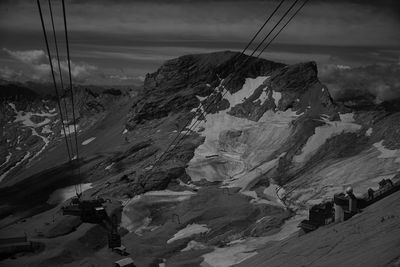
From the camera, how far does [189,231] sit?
8462cm

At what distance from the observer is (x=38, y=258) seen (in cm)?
6544

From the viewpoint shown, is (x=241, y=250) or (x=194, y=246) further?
(x=194, y=246)

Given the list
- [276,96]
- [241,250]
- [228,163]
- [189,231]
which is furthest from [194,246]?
[276,96]

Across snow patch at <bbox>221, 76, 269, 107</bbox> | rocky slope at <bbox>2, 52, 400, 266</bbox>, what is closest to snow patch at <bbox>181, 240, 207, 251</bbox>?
rocky slope at <bbox>2, 52, 400, 266</bbox>

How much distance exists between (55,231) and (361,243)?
81884mm

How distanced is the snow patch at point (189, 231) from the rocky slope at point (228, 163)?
292 millimetres

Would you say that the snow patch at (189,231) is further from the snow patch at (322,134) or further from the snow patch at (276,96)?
the snow patch at (276,96)

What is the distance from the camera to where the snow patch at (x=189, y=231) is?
8212 centimetres

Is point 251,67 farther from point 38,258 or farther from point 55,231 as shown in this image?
point 38,258

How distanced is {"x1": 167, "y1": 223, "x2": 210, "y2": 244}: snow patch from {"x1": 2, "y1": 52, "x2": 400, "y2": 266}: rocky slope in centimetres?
29

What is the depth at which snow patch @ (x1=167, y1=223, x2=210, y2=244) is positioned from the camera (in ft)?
269

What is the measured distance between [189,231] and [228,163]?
1755 inches

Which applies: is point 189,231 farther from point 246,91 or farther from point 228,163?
point 246,91

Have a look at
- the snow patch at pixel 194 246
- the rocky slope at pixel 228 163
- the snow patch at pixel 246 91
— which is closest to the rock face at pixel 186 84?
the rocky slope at pixel 228 163
